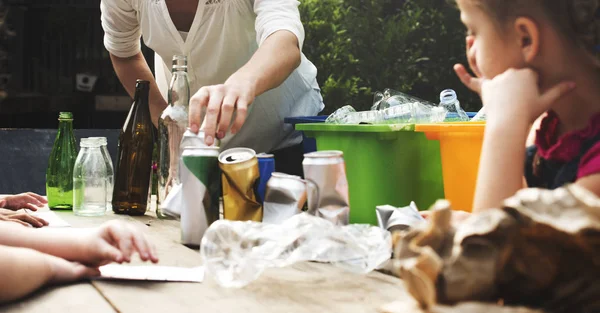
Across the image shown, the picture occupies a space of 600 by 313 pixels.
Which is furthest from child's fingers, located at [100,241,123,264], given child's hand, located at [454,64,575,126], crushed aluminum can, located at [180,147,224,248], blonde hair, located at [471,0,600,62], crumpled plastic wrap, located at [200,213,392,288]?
blonde hair, located at [471,0,600,62]

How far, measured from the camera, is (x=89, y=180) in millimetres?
1750

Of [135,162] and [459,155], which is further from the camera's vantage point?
[135,162]

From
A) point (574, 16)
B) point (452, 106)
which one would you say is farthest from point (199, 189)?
point (452, 106)

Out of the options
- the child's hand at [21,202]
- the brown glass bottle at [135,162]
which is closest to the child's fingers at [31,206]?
the child's hand at [21,202]

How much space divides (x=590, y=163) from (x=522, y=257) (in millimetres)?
442

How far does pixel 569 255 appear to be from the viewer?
1.90ft

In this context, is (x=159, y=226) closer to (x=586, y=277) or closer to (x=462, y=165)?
(x=462, y=165)

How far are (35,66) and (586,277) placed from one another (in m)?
5.66

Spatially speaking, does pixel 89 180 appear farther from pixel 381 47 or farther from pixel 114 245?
pixel 381 47

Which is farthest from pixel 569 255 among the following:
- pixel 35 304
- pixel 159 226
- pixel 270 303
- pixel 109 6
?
pixel 109 6

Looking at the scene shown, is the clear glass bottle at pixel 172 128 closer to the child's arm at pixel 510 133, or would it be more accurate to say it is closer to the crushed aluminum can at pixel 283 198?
the crushed aluminum can at pixel 283 198

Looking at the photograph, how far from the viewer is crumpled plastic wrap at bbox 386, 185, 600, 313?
1.85 feet

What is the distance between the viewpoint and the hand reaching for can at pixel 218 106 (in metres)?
1.42

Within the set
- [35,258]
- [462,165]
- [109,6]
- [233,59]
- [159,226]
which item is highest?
[109,6]
